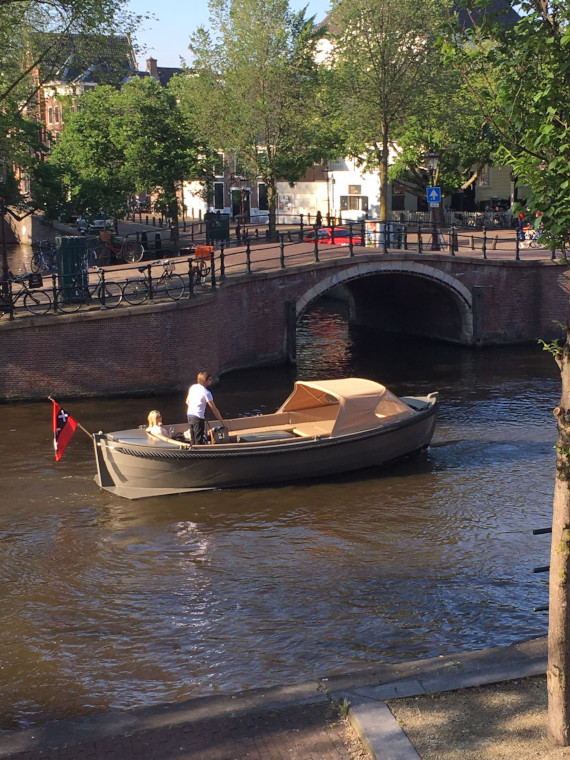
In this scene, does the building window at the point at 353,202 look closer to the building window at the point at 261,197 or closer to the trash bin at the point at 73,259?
the building window at the point at 261,197

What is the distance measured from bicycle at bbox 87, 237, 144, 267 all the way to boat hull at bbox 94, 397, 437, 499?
1788cm

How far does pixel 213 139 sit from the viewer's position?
37250 mm

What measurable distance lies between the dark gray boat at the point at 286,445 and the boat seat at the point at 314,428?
0.02 metres

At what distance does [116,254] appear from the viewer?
33.8 meters

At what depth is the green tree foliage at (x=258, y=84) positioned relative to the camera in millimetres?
36312

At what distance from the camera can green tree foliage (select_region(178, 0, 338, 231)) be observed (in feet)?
119

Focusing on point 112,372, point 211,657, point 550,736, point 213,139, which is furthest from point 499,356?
point 550,736

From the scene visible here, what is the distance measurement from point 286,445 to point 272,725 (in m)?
9.28

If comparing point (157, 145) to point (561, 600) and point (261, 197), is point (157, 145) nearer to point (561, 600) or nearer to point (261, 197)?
point (261, 197)

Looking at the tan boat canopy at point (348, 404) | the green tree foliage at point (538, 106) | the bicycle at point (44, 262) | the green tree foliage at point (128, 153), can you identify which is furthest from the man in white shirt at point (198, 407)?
the green tree foliage at point (128, 153)

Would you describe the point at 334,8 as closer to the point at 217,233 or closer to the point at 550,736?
the point at 217,233

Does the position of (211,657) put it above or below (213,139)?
below

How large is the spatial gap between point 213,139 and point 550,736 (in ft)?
107

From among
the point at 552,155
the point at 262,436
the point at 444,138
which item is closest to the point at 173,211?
the point at 444,138
